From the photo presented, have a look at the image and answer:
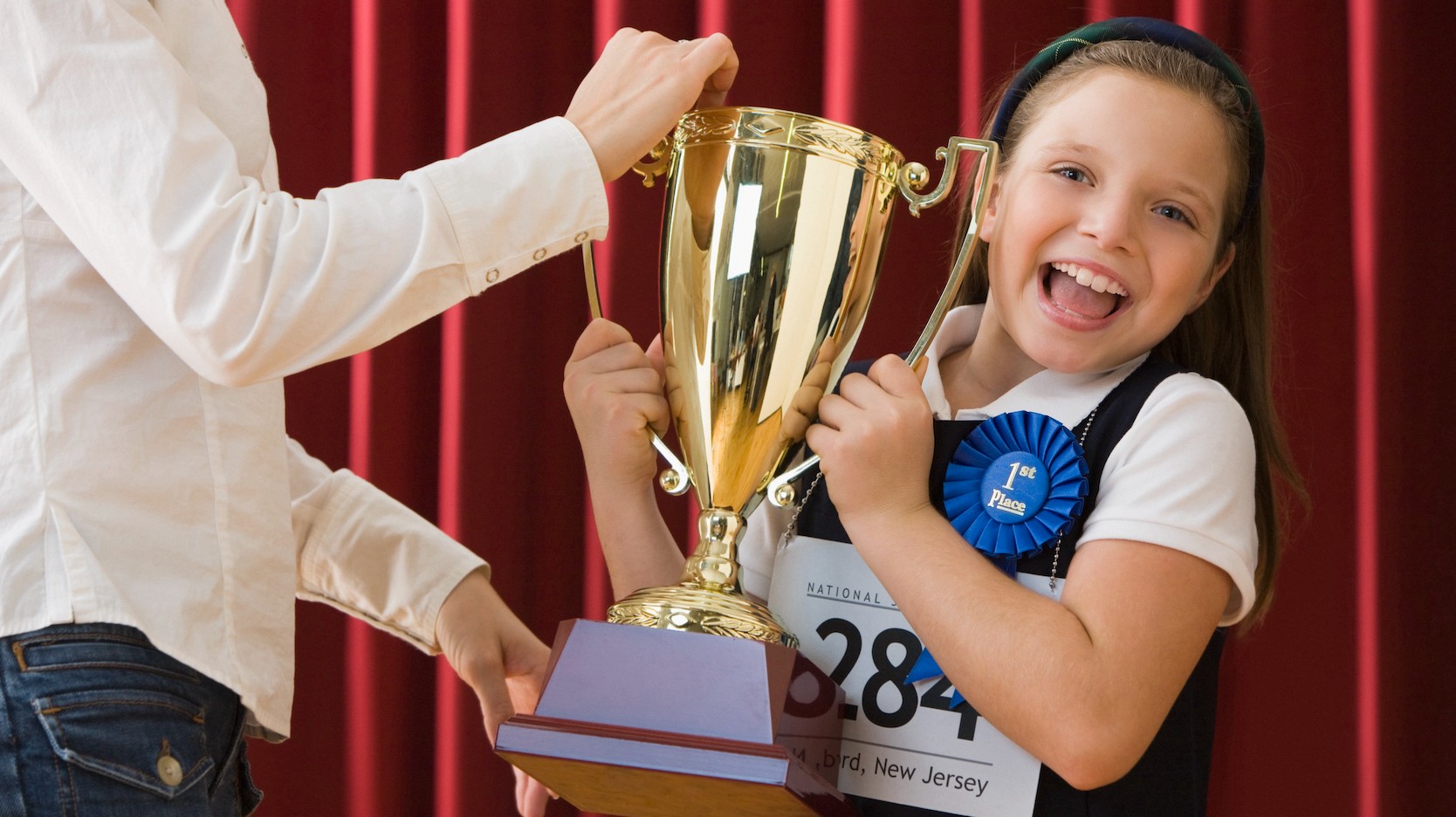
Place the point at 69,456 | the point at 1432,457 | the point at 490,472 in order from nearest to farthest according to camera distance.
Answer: the point at 69,456
the point at 1432,457
the point at 490,472

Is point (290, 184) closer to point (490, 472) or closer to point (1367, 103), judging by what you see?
point (490, 472)

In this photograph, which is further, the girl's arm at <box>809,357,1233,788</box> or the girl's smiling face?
the girl's smiling face

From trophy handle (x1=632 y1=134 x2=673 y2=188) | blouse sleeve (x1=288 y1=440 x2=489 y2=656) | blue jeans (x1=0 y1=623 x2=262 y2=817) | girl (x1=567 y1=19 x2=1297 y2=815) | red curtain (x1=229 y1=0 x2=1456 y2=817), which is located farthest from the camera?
red curtain (x1=229 y1=0 x2=1456 y2=817)

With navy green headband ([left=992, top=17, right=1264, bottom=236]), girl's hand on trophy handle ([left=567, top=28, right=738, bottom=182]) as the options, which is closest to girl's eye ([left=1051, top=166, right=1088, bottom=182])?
navy green headband ([left=992, top=17, right=1264, bottom=236])

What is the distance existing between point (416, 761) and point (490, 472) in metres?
0.32

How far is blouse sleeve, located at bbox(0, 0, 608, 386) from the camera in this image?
0.57 meters

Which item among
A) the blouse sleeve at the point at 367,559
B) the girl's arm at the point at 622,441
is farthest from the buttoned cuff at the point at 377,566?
the girl's arm at the point at 622,441

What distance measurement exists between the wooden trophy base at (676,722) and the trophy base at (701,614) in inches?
0.9

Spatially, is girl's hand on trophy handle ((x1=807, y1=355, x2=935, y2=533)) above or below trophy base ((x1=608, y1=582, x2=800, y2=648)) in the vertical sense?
above

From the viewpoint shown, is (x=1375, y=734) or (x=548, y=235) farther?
(x=1375, y=734)

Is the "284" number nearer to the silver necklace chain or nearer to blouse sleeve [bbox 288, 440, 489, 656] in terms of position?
the silver necklace chain

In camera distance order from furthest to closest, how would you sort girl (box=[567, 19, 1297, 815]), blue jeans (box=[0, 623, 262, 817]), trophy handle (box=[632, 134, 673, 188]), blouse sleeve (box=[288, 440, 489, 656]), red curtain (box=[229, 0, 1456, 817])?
red curtain (box=[229, 0, 1456, 817]) < blouse sleeve (box=[288, 440, 489, 656]) < trophy handle (box=[632, 134, 673, 188]) < girl (box=[567, 19, 1297, 815]) < blue jeans (box=[0, 623, 262, 817])

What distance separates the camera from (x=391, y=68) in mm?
1412

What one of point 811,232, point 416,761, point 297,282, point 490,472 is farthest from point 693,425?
point 416,761
